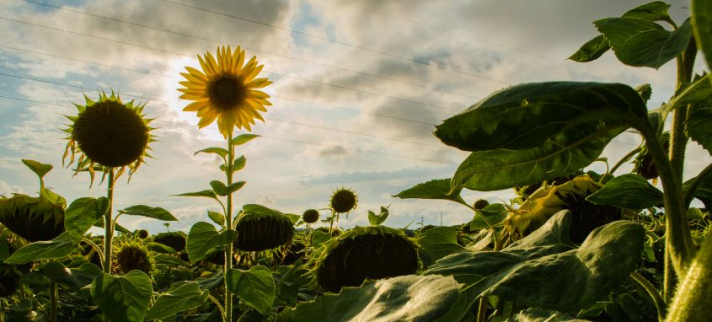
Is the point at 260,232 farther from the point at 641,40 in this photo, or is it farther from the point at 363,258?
the point at 641,40

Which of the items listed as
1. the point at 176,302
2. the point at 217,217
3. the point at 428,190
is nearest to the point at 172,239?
the point at 217,217

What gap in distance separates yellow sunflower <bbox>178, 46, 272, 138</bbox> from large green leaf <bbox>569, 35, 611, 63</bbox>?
2198mm

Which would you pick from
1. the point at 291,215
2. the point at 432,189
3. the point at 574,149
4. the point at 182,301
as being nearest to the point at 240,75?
the point at 291,215

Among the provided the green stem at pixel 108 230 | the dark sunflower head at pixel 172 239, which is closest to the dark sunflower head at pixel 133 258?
the green stem at pixel 108 230

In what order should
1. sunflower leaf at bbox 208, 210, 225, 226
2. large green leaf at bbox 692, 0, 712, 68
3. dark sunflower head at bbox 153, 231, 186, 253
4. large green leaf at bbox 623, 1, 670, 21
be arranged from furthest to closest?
dark sunflower head at bbox 153, 231, 186, 253, sunflower leaf at bbox 208, 210, 225, 226, large green leaf at bbox 623, 1, 670, 21, large green leaf at bbox 692, 0, 712, 68

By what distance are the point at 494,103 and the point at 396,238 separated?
3.94 feet

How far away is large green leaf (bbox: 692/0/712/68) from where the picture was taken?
23 cm

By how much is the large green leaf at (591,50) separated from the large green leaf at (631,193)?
30 centimetres

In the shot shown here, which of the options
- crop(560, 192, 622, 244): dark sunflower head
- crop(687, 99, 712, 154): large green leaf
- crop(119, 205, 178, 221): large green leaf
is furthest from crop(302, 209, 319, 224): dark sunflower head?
crop(687, 99, 712, 154): large green leaf

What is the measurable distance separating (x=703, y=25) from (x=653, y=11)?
78cm

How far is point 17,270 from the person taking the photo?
123 inches

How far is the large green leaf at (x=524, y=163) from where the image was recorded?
66cm

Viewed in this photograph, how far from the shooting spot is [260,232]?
3.20m

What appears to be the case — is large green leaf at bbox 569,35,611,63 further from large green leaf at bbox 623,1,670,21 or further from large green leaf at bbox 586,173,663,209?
large green leaf at bbox 586,173,663,209
